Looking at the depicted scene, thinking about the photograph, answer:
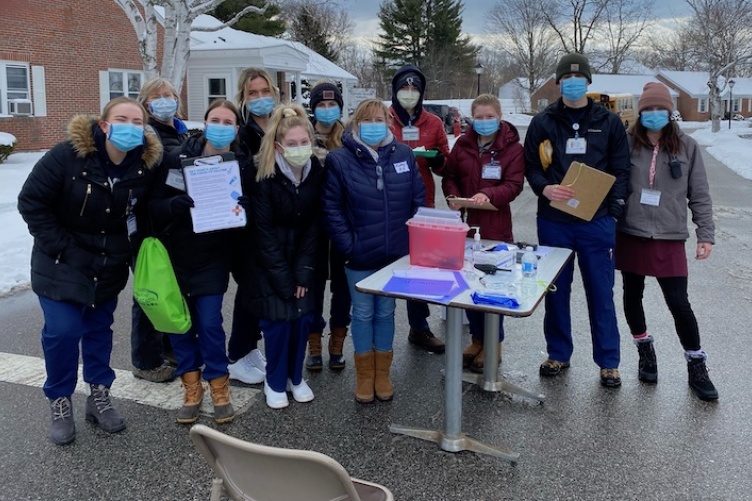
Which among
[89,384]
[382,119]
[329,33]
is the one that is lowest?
[89,384]

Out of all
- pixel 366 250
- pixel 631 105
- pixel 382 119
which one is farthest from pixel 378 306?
pixel 631 105

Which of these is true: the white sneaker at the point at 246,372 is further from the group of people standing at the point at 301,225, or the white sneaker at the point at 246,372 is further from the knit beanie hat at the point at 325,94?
the knit beanie hat at the point at 325,94

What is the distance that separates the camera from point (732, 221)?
1155 centimetres

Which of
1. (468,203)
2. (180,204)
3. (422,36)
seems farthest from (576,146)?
(422,36)

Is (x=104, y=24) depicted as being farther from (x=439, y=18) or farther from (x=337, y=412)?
(x=439, y=18)

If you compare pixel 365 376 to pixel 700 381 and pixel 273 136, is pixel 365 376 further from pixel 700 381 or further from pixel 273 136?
pixel 700 381

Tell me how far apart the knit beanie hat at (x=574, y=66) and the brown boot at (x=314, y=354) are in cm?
257

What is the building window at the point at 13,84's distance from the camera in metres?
17.8

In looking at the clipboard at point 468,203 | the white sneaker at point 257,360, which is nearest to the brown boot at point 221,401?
the white sneaker at point 257,360

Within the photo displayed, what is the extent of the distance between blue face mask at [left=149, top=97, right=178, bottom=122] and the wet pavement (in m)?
1.87

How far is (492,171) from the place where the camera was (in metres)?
4.71

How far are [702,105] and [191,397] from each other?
81.4m

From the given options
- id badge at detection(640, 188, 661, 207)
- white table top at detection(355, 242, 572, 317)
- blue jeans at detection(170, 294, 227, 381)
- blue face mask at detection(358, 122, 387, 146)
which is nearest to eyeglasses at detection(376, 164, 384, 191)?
blue face mask at detection(358, 122, 387, 146)

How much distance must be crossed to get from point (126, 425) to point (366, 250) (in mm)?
1828
